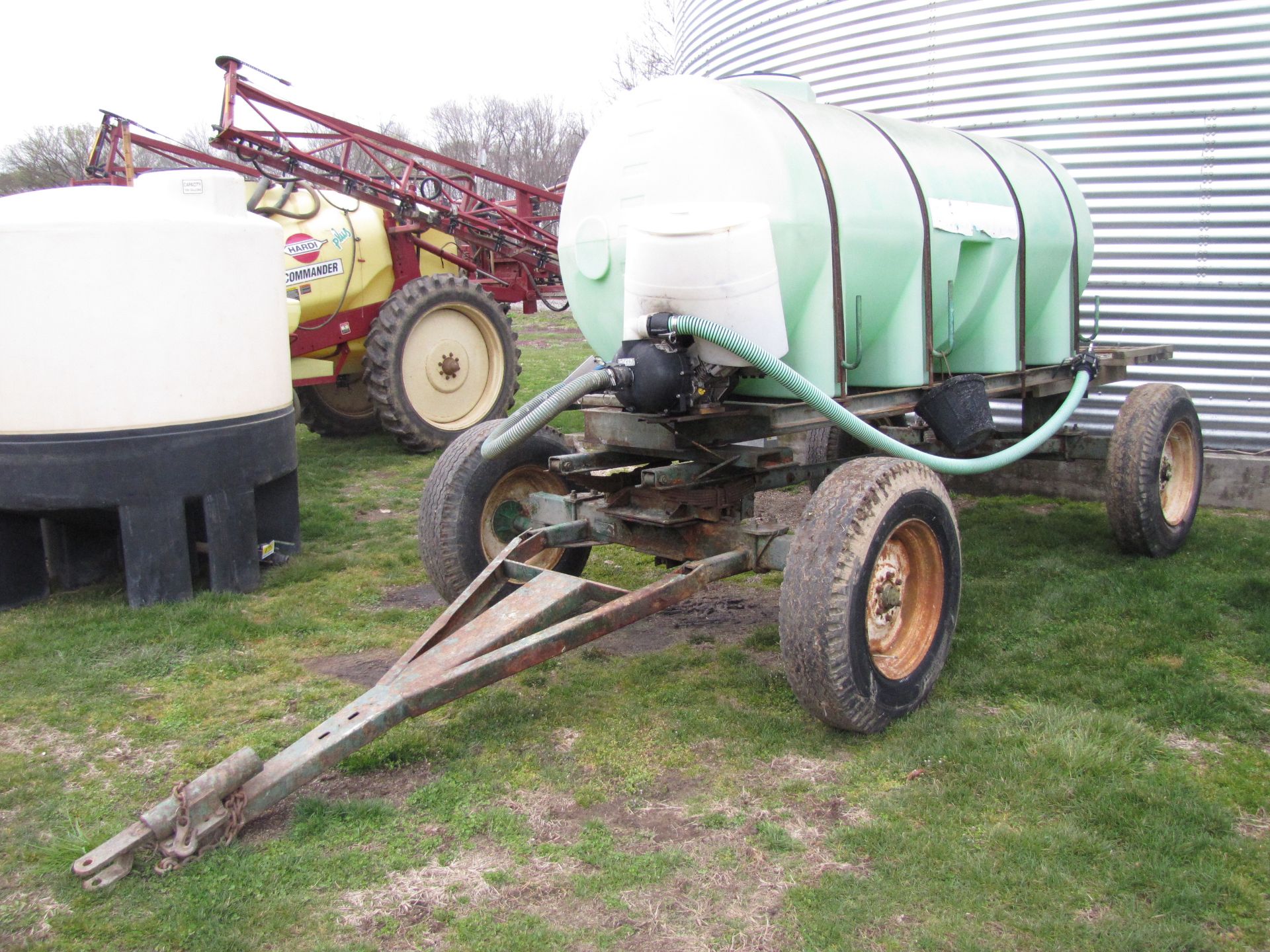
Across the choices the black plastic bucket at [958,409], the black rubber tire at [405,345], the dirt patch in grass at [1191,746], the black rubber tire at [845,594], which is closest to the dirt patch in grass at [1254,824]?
the dirt patch in grass at [1191,746]

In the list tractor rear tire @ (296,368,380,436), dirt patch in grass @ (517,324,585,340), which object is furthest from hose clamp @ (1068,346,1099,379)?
dirt patch in grass @ (517,324,585,340)

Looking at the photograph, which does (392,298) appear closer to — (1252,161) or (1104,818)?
(1252,161)

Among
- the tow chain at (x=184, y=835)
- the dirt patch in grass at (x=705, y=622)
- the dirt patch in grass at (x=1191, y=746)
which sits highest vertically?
the tow chain at (x=184, y=835)

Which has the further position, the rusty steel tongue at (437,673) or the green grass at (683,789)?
the rusty steel tongue at (437,673)

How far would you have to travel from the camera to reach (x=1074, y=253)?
593 cm

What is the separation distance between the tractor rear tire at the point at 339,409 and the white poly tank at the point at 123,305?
5030 mm

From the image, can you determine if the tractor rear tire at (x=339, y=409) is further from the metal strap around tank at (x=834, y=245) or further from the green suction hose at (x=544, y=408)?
the metal strap around tank at (x=834, y=245)

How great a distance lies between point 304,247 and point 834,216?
247 inches

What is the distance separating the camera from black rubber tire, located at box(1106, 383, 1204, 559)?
5.57m

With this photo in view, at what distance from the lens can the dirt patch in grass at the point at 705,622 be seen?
4957mm

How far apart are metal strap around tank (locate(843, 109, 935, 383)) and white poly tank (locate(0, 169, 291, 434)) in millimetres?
3361

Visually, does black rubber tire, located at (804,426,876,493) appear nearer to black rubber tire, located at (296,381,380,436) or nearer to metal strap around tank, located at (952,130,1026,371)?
metal strap around tank, located at (952,130,1026,371)

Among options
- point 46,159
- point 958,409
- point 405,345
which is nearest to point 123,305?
point 958,409

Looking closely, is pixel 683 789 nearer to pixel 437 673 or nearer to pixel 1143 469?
pixel 437 673
